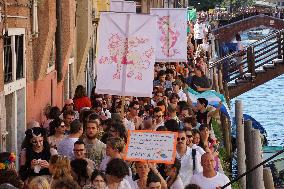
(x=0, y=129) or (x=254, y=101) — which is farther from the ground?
(x=0, y=129)

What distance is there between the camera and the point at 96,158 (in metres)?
12.5

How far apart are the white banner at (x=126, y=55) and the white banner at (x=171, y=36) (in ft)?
24.2

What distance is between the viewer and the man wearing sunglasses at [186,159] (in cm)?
1235

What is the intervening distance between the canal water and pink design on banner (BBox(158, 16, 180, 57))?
1267 cm

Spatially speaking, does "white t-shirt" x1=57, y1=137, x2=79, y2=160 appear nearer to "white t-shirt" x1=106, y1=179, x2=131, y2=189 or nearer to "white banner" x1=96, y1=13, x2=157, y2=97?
"white t-shirt" x1=106, y1=179, x2=131, y2=189

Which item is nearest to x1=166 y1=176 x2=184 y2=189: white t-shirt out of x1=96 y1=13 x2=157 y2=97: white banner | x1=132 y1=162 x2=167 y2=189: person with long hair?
x1=132 y1=162 x2=167 y2=189: person with long hair

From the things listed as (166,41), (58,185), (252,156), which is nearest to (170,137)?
(58,185)

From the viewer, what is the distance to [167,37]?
2350cm

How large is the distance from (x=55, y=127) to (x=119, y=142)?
2079 millimetres

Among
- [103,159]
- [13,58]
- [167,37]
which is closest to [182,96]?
[167,37]

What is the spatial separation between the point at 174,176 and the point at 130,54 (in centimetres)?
400

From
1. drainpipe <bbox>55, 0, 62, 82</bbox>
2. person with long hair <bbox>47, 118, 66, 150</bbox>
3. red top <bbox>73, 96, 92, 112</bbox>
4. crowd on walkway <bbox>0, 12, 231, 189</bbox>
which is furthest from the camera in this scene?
drainpipe <bbox>55, 0, 62, 82</bbox>

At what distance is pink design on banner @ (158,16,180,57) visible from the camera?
23.1 meters

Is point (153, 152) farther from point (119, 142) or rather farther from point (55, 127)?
point (55, 127)
